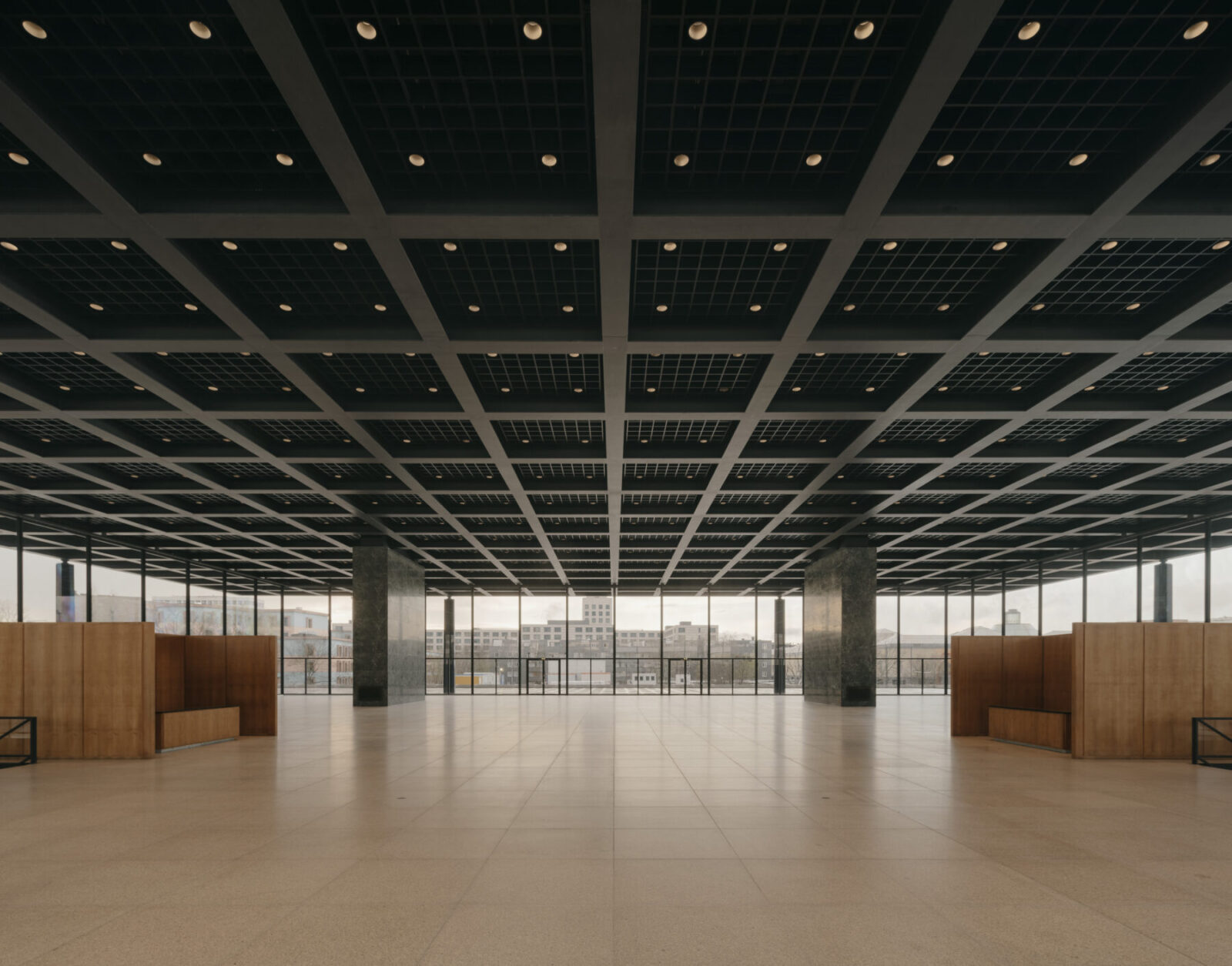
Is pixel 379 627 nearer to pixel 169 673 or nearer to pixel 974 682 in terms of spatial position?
pixel 169 673

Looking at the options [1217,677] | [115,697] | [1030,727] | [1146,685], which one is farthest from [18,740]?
[1217,677]

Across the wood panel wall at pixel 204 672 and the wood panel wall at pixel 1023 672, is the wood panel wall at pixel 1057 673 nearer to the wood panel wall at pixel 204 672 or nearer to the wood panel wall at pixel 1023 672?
the wood panel wall at pixel 1023 672

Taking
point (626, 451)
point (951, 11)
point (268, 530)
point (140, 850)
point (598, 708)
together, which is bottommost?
point (598, 708)

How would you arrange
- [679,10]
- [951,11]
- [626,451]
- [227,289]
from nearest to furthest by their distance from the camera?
[951,11], [679,10], [227,289], [626,451]

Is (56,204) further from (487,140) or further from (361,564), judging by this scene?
(361,564)

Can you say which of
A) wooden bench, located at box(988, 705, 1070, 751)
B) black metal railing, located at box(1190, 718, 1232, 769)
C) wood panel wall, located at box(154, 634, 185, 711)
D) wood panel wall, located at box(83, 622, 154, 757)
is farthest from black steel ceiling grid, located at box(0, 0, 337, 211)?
black metal railing, located at box(1190, 718, 1232, 769)

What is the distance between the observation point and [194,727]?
781 inches

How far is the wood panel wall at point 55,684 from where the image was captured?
57.2 ft

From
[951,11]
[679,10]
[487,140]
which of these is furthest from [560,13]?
[951,11]

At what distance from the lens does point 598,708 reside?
114 ft

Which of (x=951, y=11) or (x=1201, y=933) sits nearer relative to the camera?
(x=1201, y=933)

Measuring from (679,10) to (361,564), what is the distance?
1277 inches

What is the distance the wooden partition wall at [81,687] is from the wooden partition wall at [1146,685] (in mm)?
21716

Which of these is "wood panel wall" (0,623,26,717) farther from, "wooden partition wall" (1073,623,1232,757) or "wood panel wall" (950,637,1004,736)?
"wooden partition wall" (1073,623,1232,757)
